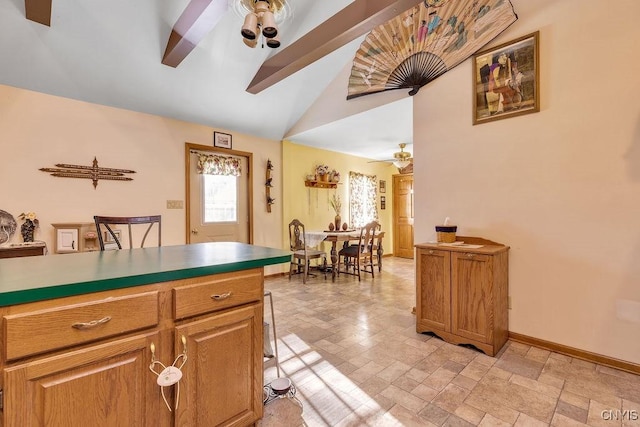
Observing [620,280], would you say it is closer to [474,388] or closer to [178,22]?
[474,388]

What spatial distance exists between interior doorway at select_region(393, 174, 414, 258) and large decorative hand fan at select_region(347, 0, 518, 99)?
4.07 metres

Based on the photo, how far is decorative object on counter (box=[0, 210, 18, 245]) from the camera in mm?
Result: 2756

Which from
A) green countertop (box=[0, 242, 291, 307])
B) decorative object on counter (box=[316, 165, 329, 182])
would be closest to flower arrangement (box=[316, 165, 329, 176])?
decorative object on counter (box=[316, 165, 329, 182])

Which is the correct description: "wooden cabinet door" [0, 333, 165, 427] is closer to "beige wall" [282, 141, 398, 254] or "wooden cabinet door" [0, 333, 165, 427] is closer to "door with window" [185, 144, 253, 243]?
"door with window" [185, 144, 253, 243]

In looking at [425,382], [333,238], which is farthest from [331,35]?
[333,238]

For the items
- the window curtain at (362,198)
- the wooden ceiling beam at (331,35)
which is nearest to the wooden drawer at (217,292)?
the wooden ceiling beam at (331,35)

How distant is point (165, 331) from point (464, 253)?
7.17ft

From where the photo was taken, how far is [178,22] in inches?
108

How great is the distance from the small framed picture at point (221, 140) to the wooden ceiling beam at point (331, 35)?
1.05 metres

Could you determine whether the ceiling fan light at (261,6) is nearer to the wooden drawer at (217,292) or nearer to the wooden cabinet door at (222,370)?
the wooden drawer at (217,292)

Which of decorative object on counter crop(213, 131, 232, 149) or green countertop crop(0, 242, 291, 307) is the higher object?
decorative object on counter crop(213, 131, 232, 149)

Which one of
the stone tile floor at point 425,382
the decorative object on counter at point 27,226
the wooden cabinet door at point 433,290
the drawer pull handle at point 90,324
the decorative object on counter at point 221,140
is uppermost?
the decorative object on counter at point 221,140

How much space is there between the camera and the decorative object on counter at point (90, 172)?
3.06 meters

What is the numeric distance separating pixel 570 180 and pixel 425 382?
6.12 feet
